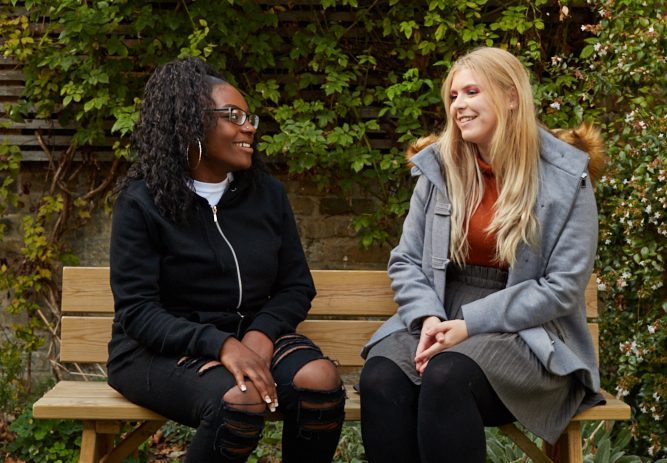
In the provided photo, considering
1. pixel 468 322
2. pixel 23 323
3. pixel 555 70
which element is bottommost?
pixel 23 323

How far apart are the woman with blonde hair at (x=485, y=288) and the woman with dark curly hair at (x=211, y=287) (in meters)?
0.27

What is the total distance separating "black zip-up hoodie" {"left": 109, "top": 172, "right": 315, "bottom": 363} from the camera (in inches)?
136

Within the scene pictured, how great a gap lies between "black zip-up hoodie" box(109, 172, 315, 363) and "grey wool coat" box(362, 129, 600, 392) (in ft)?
1.35

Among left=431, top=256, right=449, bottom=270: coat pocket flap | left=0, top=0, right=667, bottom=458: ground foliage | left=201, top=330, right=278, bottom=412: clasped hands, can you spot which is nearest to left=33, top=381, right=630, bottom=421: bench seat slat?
left=201, top=330, right=278, bottom=412: clasped hands

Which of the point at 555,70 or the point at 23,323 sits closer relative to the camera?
the point at 555,70

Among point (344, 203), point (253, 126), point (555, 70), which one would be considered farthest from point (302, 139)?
point (253, 126)

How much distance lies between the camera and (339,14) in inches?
224

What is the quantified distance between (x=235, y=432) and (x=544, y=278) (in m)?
1.15

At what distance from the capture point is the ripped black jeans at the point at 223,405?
3223mm

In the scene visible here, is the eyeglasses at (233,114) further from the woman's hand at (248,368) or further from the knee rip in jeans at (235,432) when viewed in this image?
the knee rip in jeans at (235,432)

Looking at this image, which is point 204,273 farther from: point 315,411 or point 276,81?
point 276,81

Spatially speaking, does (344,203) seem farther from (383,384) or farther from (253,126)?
(383,384)

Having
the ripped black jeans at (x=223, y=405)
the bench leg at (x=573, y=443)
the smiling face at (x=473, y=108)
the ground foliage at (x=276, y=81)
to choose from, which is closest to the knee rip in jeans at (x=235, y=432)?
the ripped black jeans at (x=223, y=405)

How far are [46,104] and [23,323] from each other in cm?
126
